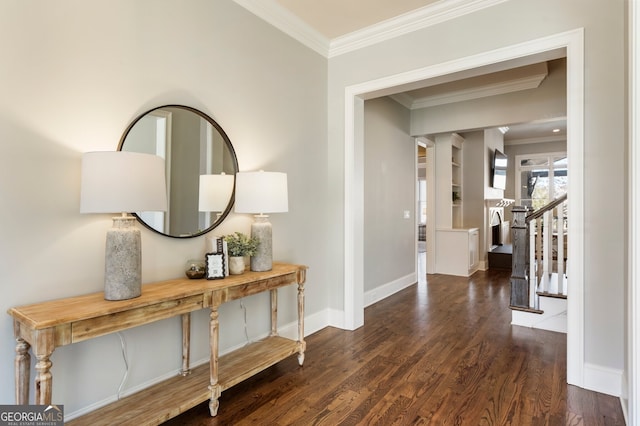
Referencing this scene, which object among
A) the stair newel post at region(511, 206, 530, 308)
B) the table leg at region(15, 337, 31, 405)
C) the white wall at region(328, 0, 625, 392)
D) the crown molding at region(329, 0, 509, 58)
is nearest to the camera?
the table leg at region(15, 337, 31, 405)

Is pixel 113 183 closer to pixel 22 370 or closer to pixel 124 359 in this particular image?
pixel 22 370

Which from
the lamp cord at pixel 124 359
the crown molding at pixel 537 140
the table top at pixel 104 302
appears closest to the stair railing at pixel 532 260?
the table top at pixel 104 302

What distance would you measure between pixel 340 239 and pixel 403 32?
1956 mm

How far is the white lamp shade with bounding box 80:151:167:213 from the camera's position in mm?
1606

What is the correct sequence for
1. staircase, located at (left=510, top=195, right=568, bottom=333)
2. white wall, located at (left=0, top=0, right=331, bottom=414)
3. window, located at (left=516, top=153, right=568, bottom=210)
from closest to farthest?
white wall, located at (left=0, top=0, right=331, bottom=414), staircase, located at (left=510, top=195, right=568, bottom=333), window, located at (left=516, top=153, right=568, bottom=210)

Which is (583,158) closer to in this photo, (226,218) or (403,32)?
(403,32)

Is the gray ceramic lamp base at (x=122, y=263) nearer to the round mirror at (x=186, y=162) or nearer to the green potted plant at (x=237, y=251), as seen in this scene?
the round mirror at (x=186, y=162)

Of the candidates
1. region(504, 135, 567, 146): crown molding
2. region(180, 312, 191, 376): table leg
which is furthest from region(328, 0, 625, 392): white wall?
region(504, 135, 567, 146): crown molding

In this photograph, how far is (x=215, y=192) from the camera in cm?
245

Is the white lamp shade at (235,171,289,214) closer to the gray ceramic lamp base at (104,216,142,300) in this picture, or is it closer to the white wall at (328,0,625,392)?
the gray ceramic lamp base at (104,216,142,300)

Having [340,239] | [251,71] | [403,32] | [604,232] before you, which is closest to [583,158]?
[604,232]

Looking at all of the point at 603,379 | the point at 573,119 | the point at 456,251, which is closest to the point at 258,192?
the point at 573,119

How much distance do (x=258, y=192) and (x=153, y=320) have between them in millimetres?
1019

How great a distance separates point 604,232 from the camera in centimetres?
223
